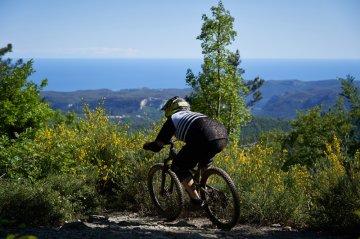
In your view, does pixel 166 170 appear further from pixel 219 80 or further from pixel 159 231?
pixel 219 80

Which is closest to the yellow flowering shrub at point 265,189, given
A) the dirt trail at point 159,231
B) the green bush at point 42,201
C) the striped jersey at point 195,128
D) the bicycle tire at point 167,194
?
the dirt trail at point 159,231

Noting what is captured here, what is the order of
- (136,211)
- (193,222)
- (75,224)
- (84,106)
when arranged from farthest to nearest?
(84,106)
(136,211)
(193,222)
(75,224)

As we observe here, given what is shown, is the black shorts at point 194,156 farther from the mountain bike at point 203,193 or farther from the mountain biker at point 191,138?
the mountain bike at point 203,193

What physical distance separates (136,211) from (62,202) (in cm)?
177

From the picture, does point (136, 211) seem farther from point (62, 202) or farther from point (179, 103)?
point (179, 103)

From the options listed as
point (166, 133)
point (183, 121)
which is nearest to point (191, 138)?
point (183, 121)

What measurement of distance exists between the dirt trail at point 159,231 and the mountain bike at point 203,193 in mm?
184

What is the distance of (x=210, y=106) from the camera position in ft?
110

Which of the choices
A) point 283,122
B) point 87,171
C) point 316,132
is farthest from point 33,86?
point 283,122

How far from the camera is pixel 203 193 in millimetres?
5973

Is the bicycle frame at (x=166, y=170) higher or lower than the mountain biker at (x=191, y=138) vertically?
lower

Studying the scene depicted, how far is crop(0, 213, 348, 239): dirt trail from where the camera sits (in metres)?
4.77

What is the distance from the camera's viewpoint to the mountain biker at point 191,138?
5.36 m

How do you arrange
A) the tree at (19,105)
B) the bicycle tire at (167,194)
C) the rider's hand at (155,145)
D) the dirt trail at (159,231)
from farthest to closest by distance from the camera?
1. the tree at (19,105)
2. the bicycle tire at (167,194)
3. the rider's hand at (155,145)
4. the dirt trail at (159,231)
